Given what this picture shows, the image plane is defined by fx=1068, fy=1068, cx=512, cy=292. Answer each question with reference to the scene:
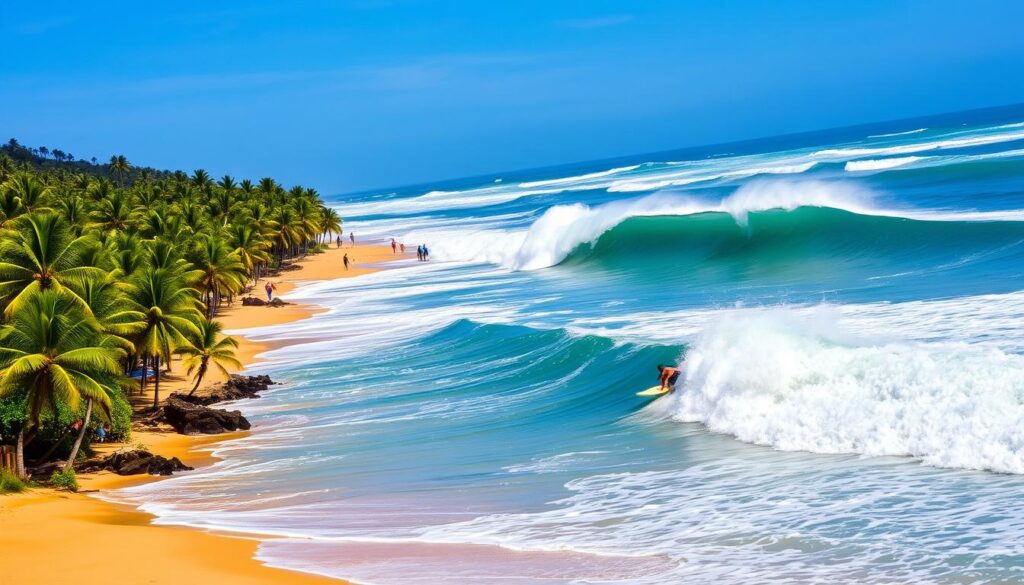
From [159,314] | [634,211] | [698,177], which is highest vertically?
[698,177]

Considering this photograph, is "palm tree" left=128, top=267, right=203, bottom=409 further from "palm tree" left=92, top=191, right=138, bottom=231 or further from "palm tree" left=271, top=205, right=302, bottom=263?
"palm tree" left=271, top=205, right=302, bottom=263

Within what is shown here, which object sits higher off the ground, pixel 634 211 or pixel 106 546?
pixel 634 211

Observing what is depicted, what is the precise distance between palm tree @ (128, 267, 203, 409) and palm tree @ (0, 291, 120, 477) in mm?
6513

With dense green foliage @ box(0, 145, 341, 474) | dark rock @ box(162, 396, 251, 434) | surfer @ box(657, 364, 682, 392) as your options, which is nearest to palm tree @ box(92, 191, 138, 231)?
dense green foliage @ box(0, 145, 341, 474)

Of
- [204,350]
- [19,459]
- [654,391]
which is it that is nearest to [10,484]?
[19,459]

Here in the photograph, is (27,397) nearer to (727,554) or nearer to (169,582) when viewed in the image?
(169,582)

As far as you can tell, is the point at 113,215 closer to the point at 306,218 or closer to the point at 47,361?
the point at 306,218

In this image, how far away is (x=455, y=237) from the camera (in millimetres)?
68312

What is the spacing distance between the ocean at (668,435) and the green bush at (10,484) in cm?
167

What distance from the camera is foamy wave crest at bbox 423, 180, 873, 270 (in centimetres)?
4572

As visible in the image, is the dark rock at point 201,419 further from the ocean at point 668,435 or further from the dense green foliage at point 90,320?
the dense green foliage at point 90,320

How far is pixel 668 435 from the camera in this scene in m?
15.9

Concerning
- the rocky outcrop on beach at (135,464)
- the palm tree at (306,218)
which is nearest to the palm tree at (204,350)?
the rocky outcrop on beach at (135,464)

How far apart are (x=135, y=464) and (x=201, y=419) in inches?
142
